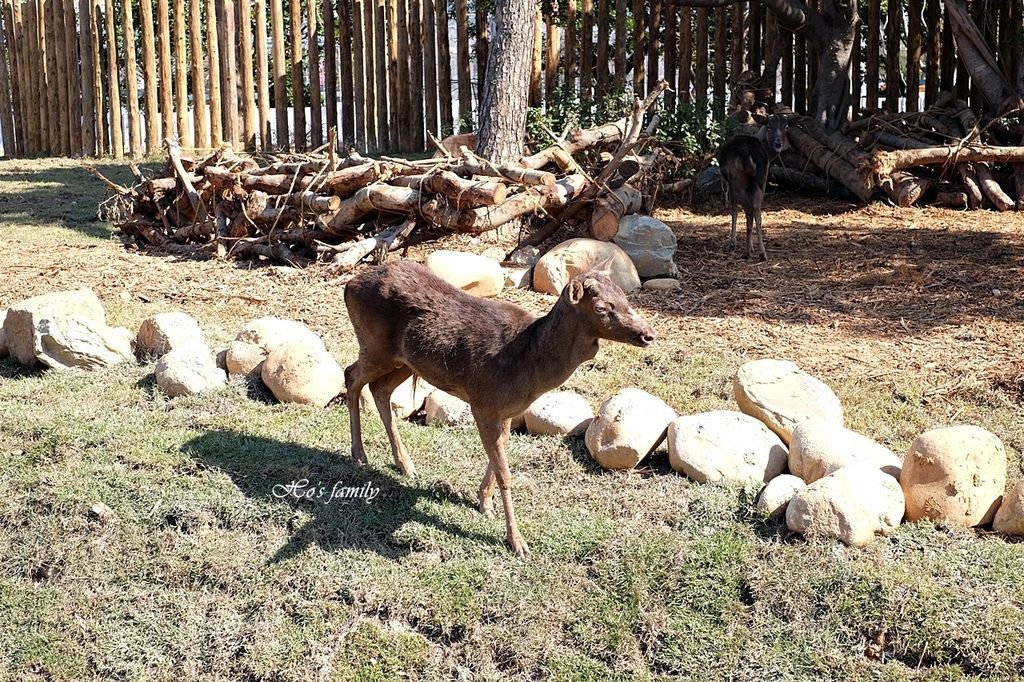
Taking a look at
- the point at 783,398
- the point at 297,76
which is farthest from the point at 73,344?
the point at 297,76

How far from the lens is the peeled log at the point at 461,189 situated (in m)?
8.98

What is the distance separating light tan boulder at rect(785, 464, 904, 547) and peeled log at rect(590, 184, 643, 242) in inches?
186

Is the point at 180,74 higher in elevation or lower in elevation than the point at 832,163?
higher

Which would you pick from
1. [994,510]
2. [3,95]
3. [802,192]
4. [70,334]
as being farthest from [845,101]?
[3,95]

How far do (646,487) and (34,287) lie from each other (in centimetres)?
599

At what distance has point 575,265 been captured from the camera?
28.5ft

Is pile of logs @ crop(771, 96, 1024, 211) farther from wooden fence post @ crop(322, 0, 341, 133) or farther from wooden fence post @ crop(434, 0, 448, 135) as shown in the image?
wooden fence post @ crop(322, 0, 341, 133)

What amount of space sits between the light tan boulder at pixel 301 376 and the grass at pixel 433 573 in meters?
0.36

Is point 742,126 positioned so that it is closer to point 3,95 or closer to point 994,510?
point 994,510

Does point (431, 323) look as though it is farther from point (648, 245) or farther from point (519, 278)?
point (648, 245)

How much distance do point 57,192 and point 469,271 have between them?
828 centimetres

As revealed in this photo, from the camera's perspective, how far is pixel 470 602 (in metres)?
4.65

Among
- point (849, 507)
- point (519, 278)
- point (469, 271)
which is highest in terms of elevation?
point (469, 271)

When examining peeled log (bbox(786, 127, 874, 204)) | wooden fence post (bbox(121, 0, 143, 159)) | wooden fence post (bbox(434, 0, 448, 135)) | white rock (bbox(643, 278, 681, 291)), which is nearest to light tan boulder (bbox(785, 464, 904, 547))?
white rock (bbox(643, 278, 681, 291))
